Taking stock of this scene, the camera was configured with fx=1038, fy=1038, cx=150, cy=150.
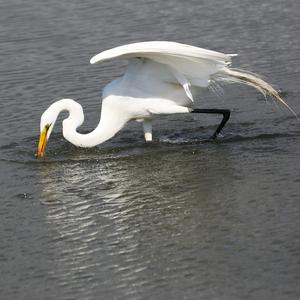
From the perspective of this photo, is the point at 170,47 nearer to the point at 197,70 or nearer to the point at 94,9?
the point at 197,70

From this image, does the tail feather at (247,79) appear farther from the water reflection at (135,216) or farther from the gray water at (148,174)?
the water reflection at (135,216)

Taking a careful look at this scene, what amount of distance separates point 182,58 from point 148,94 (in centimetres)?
81

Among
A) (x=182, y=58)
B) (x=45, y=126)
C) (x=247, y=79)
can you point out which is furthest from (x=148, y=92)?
(x=45, y=126)

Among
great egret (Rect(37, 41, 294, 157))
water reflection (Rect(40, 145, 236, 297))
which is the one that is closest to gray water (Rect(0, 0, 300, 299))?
water reflection (Rect(40, 145, 236, 297))

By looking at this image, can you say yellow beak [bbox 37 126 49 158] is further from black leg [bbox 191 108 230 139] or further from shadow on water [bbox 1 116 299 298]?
black leg [bbox 191 108 230 139]

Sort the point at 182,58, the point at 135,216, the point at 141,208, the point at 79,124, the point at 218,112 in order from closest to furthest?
the point at 135,216 < the point at 141,208 < the point at 182,58 < the point at 79,124 < the point at 218,112

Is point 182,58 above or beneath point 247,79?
above

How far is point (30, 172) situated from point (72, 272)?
Result: 9.91 ft

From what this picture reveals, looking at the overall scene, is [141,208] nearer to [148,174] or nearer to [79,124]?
[148,174]

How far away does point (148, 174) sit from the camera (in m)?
11.2

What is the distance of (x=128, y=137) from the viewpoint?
12.6 metres

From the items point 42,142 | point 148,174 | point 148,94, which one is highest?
point 148,94

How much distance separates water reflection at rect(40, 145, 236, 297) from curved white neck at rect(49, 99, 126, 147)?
273 mm

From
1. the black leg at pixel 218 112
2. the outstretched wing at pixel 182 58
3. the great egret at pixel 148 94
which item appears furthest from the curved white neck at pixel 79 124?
the black leg at pixel 218 112
